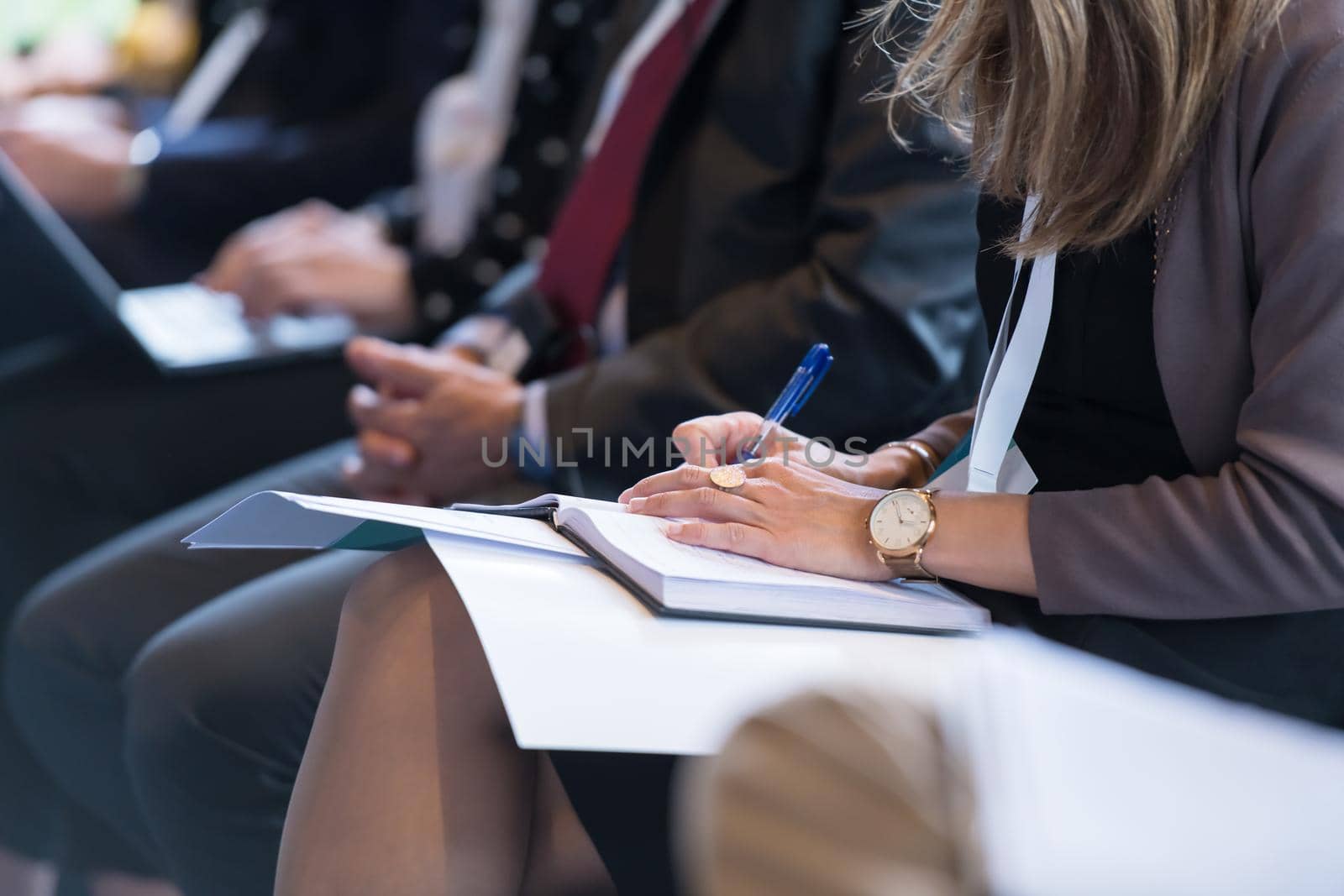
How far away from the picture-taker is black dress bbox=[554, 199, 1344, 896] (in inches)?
27.1

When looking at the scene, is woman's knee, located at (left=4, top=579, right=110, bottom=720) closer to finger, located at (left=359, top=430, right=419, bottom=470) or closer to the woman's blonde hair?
finger, located at (left=359, top=430, right=419, bottom=470)

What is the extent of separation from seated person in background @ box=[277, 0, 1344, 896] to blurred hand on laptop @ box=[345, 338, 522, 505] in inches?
20.9

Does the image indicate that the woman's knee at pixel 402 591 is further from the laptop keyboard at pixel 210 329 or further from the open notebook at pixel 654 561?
the laptop keyboard at pixel 210 329

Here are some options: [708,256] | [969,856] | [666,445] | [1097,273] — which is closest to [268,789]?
[666,445]

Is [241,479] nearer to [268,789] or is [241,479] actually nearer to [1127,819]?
[268,789]

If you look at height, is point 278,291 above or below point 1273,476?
below

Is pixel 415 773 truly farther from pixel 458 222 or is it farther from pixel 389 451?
pixel 458 222

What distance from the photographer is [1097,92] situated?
0.71 m

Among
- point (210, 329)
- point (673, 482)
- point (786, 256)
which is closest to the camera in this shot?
point (673, 482)

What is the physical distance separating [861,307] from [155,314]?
1.06m

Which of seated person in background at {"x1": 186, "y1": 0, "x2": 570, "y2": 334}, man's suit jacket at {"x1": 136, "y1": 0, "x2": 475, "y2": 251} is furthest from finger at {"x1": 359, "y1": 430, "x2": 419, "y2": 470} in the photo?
man's suit jacket at {"x1": 136, "y1": 0, "x2": 475, "y2": 251}

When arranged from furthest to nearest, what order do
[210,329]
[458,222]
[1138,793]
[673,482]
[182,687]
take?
[458,222]
[210,329]
[182,687]
[673,482]
[1138,793]

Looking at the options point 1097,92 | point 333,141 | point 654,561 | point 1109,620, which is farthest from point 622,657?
point 333,141

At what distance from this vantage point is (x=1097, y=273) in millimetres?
748
